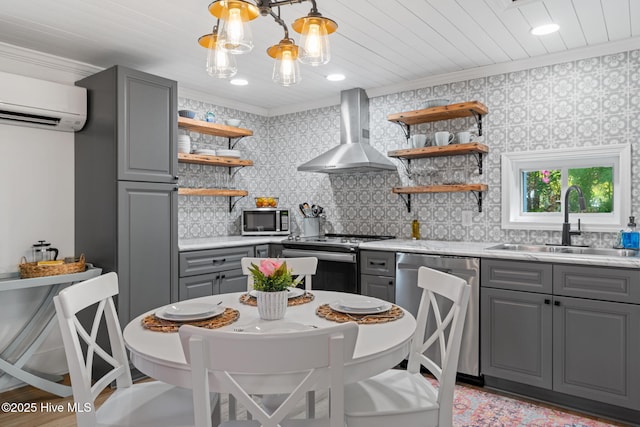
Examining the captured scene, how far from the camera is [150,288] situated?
10.6 ft

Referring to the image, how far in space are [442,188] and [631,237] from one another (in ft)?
4.38

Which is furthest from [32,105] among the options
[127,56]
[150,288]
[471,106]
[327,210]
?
[471,106]

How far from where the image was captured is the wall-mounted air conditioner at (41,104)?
9.44ft

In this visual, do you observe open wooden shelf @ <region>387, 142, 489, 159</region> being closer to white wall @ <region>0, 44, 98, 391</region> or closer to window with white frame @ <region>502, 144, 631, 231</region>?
window with white frame @ <region>502, 144, 631, 231</region>

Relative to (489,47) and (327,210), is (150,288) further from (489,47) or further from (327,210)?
(489,47)

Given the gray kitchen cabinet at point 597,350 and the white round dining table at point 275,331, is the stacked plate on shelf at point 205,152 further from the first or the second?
the gray kitchen cabinet at point 597,350

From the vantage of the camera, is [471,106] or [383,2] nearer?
[383,2]

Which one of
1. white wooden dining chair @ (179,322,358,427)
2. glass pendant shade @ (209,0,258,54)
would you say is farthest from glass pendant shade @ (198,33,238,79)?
white wooden dining chair @ (179,322,358,427)

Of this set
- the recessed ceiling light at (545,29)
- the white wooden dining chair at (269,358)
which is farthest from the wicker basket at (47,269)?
the recessed ceiling light at (545,29)

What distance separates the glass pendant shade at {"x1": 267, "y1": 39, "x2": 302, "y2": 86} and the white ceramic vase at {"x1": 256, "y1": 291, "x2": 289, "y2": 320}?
3.08ft

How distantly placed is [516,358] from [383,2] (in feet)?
7.70

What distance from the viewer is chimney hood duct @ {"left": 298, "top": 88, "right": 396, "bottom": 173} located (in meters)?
3.89

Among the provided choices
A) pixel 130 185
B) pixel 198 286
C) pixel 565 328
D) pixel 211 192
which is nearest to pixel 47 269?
pixel 130 185

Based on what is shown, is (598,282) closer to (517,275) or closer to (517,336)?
(517,275)
